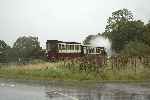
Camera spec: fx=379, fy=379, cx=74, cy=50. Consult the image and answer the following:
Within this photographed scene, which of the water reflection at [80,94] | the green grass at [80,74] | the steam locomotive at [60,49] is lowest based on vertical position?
the water reflection at [80,94]

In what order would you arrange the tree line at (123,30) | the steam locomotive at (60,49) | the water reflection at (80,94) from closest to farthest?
the water reflection at (80,94), the steam locomotive at (60,49), the tree line at (123,30)

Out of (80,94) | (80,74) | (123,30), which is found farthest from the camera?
(123,30)

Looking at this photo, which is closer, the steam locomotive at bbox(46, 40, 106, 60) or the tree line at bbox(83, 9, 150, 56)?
the steam locomotive at bbox(46, 40, 106, 60)

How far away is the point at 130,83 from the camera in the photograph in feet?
76.0

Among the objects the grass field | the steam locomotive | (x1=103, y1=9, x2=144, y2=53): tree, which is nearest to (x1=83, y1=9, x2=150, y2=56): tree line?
(x1=103, y1=9, x2=144, y2=53): tree

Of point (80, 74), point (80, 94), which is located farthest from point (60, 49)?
point (80, 94)

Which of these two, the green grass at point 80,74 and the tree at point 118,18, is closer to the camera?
the green grass at point 80,74

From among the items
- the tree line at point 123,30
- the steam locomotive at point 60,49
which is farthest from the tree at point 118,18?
the steam locomotive at point 60,49

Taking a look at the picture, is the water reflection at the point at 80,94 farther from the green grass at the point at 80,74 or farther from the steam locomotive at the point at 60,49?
the steam locomotive at the point at 60,49

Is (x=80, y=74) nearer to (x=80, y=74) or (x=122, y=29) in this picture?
(x=80, y=74)

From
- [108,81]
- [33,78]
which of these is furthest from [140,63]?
[33,78]

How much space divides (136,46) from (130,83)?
3939 centimetres

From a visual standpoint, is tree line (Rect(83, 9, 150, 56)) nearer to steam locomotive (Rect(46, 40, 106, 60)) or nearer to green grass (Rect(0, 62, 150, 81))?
steam locomotive (Rect(46, 40, 106, 60))

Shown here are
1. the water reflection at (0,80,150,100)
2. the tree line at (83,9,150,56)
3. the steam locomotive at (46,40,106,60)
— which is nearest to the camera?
the water reflection at (0,80,150,100)
